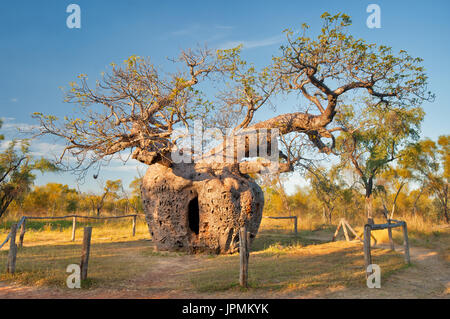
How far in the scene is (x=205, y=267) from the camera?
23.4ft

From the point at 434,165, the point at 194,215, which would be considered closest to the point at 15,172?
the point at 194,215

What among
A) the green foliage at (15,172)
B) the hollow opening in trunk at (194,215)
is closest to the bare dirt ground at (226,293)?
the hollow opening in trunk at (194,215)

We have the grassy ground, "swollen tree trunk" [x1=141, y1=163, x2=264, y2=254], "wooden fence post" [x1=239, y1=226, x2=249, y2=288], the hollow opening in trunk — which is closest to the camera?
"wooden fence post" [x1=239, y1=226, x2=249, y2=288]

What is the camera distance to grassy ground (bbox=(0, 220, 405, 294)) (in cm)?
540

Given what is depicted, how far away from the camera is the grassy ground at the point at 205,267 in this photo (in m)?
5.40

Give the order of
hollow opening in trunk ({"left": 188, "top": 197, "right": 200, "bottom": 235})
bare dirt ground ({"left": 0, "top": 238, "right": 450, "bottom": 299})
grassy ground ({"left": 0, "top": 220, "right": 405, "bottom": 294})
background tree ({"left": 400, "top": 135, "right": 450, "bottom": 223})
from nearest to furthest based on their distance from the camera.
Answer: bare dirt ground ({"left": 0, "top": 238, "right": 450, "bottom": 299}) → grassy ground ({"left": 0, "top": 220, "right": 405, "bottom": 294}) → hollow opening in trunk ({"left": 188, "top": 197, "right": 200, "bottom": 235}) → background tree ({"left": 400, "top": 135, "right": 450, "bottom": 223})

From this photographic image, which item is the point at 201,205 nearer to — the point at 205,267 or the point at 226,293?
the point at 205,267

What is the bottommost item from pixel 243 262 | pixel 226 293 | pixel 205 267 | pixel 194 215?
pixel 205 267

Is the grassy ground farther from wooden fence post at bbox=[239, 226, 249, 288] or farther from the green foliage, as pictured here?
the green foliage

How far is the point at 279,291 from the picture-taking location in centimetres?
494

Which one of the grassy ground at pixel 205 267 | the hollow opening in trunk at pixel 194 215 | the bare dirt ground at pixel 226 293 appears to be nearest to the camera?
the bare dirt ground at pixel 226 293

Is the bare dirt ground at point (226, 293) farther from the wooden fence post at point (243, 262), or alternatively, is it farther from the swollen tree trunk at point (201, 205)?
the swollen tree trunk at point (201, 205)

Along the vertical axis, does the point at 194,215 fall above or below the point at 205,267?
above

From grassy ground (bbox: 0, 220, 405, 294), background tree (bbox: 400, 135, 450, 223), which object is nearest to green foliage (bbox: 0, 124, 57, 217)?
grassy ground (bbox: 0, 220, 405, 294)
